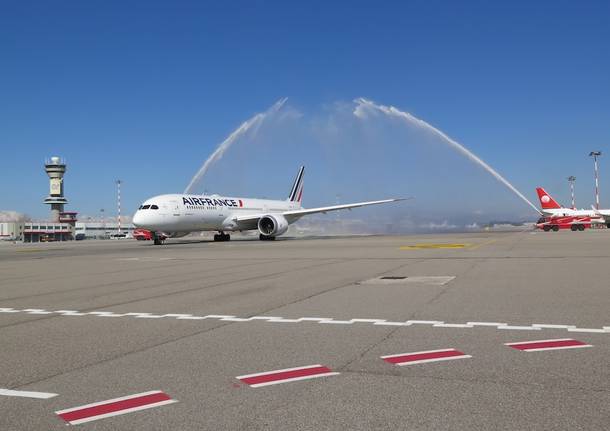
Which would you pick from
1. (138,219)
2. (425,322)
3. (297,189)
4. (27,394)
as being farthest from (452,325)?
(297,189)

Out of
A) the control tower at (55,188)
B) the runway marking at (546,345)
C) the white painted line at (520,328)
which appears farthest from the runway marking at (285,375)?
the control tower at (55,188)

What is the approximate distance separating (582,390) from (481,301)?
5.57 metres

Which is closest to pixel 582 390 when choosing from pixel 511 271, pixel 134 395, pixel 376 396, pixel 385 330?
pixel 376 396

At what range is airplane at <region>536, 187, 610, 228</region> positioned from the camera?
68375 millimetres

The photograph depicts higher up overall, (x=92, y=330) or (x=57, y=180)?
(x=57, y=180)

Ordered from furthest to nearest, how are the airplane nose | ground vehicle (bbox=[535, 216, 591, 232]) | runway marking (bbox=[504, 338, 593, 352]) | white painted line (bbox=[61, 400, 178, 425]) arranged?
1. ground vehicle (bbox=[535, 216, 591, 232])
2. the airplane nose
3. runway marking (bbox=[504, 338, 593, 352])
4. white painted line (bbox=[61, 400, 178, 425])

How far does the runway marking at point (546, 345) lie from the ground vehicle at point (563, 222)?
215 ft

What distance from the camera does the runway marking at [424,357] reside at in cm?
615

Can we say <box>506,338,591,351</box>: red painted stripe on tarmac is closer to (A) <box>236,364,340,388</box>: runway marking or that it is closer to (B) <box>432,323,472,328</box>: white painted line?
(B) <box>432,323,472,328</box>: white painted line

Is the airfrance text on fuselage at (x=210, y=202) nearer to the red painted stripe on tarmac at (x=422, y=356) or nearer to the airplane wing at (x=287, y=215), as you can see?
the airplane wing at (x=287, y=215)

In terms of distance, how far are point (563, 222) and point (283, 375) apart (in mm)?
69735

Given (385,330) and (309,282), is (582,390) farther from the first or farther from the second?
(309,282)

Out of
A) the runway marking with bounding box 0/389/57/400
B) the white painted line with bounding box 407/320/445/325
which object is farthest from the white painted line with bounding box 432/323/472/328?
the runway marking with bounding box 0/389/57/400

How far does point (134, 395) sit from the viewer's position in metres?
5.08
